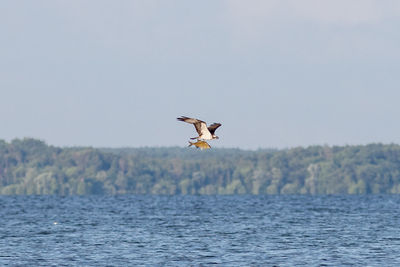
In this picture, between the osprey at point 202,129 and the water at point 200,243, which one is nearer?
the osprey at point 202,129

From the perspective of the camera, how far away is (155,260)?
46.9 m

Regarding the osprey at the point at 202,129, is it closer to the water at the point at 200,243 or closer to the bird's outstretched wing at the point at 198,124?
the bird's outstretched wing at the point at 198,124

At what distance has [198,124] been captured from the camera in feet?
86.1

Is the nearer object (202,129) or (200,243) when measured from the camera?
(202,129)

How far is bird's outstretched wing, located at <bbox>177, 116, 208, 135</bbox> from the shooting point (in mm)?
25614

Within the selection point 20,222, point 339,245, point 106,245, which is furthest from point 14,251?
point 20,222

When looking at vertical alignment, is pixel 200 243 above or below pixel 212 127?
below

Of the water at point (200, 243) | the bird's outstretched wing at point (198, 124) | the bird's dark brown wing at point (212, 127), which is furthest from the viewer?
the water at point (200, 243)

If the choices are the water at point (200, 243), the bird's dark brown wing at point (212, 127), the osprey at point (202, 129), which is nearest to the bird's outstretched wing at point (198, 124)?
the osprey at point (202, 129)

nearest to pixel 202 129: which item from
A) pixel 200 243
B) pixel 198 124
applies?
pixel 198 124

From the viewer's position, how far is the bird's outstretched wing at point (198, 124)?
25.6 meters

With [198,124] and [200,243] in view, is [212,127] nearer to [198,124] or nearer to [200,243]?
[198,124]

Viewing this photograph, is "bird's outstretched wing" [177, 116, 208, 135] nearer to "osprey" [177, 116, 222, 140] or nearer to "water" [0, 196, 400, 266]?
"osprey" [177, 116, 222, 140]

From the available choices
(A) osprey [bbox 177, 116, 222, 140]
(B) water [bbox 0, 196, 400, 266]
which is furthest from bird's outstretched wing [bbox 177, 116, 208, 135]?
→ (B) water [bbox 0, 196, 400, 266]
